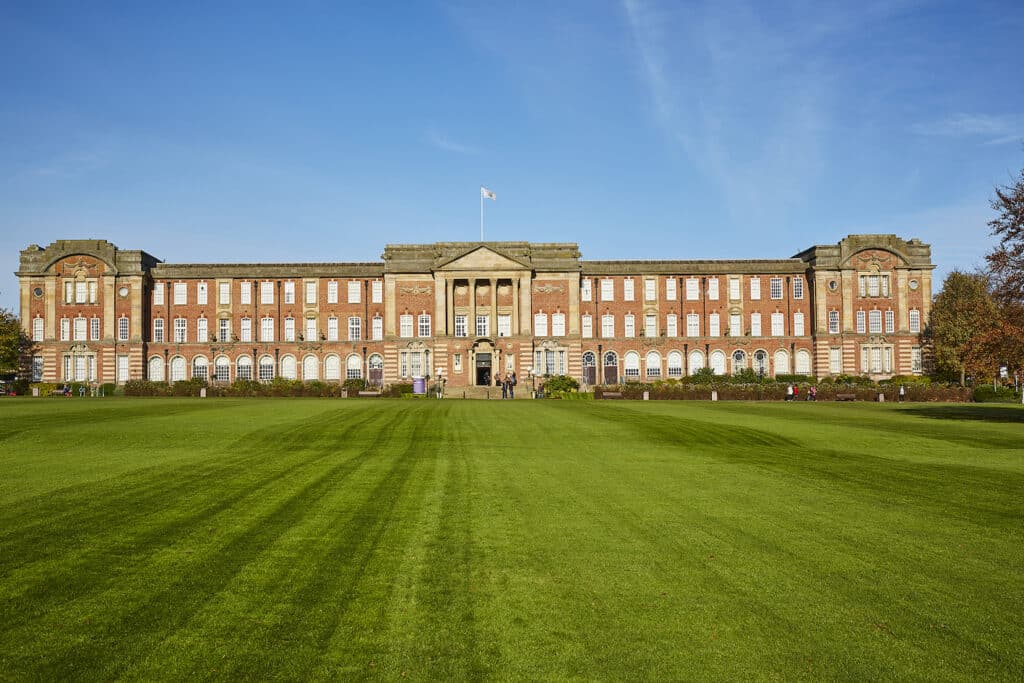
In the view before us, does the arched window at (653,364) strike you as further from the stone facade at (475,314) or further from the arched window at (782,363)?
the arched window at (782,363)

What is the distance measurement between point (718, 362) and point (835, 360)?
11872mm

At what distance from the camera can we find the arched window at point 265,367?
76125mm

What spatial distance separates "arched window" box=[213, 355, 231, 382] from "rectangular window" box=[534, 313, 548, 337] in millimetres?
33326

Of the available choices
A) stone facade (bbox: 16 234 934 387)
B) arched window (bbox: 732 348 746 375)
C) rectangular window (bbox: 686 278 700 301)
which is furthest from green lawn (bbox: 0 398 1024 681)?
rectangular window (bbox: 686 278 700 301)

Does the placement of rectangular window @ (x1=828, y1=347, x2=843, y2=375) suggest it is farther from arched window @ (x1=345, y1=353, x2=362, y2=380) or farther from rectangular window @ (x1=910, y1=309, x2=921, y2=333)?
arched window @ (x1=345, y1=353, x2=362, y2=380)

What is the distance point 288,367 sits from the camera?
76312mm

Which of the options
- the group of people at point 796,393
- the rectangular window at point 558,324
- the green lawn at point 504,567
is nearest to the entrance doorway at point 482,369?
the rectangular window at point 558,324

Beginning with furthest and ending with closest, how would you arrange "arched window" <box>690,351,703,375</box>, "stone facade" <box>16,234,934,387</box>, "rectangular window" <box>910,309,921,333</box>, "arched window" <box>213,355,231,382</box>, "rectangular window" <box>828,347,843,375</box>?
1. "arched window" <box>213,355,231,382</box>
2. "arched window" <box>690,351,703,375</box>
3. "rectangular window" <box>910,309,921,333</box>
4. "rectangular window" <box>828,347,843,375</box>
5. "stone facade" <box>16,234,934,387</box>

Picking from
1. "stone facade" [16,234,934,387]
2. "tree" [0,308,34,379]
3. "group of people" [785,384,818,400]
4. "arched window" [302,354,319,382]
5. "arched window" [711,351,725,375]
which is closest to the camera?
"group of people" [785,384,818,400]

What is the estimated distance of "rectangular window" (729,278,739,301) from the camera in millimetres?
76250

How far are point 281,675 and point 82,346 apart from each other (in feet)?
263

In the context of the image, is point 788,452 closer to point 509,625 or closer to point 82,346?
point 509,625

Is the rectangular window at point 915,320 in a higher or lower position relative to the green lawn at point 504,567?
higher

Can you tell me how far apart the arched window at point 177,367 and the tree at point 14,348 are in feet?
45.3
